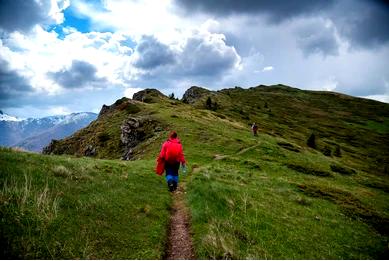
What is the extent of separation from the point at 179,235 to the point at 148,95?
9913 centimetres

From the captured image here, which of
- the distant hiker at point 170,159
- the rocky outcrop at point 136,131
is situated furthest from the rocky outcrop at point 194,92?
the distant hiker at point 170,159

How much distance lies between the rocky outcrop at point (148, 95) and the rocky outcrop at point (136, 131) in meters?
32.8

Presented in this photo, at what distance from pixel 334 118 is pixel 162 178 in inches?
7065

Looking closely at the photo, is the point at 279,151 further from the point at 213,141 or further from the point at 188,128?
the point at 188,128

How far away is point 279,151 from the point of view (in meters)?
53.9

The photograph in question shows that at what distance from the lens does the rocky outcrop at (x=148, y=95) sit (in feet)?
342

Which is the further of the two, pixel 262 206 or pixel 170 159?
pixel 170 159

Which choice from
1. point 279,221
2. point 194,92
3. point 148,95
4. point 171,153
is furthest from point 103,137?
point 194,92

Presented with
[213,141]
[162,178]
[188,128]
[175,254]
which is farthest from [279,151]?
[175,254]

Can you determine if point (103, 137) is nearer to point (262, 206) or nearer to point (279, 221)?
point (262, 206)

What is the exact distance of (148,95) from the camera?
365ft

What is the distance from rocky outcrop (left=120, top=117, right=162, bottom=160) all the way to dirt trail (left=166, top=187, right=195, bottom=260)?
43910 millimetres

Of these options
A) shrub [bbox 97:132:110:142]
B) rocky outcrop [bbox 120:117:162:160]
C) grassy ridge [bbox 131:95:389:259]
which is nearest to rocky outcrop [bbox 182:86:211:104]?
shrub [bbox 97:132:110:142]

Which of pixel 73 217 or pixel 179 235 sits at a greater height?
pixel 73 217
